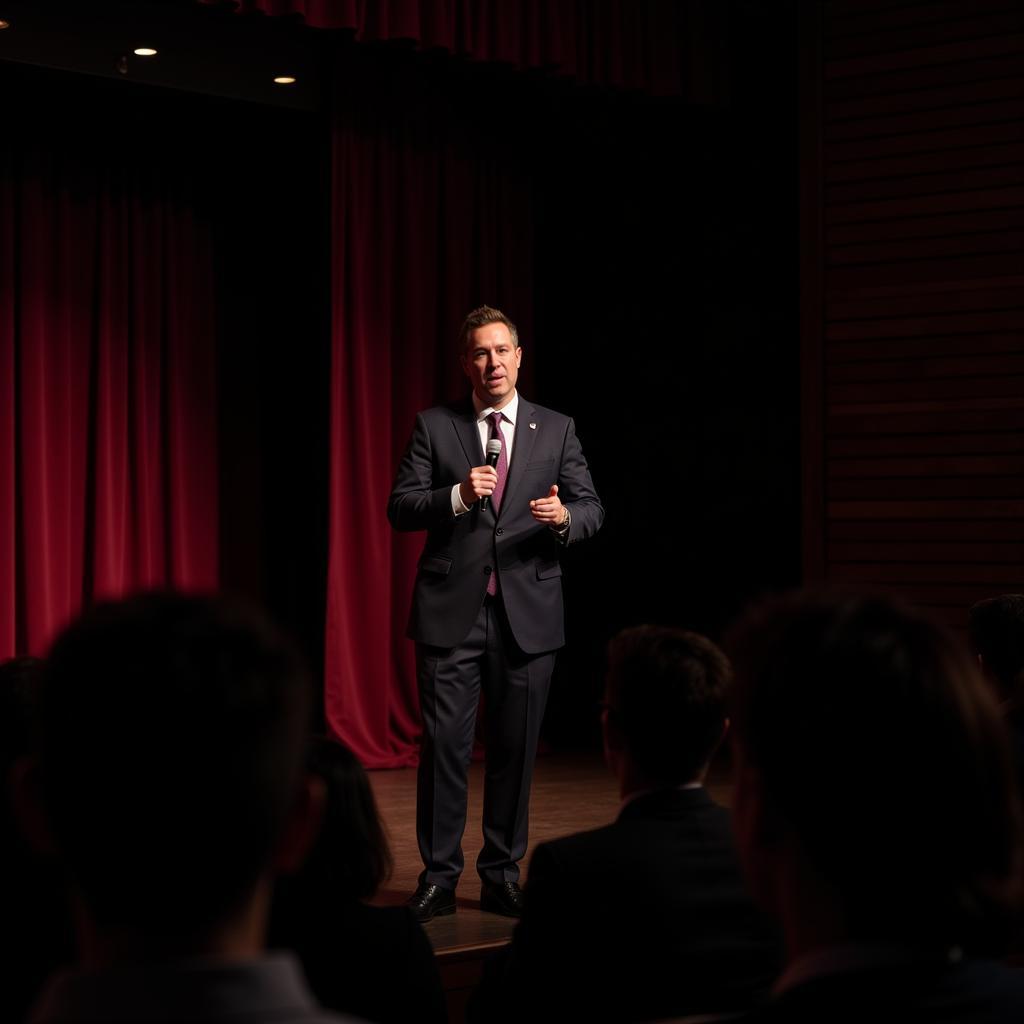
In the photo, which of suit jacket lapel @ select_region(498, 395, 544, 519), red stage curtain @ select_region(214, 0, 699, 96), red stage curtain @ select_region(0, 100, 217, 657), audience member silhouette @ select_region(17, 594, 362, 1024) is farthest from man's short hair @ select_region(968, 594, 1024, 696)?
red stage curtain @ select_region(0, 100, 217, 657)

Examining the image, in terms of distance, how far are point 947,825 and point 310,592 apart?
218 inches

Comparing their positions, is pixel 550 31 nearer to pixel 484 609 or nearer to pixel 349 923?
pixel 484 609

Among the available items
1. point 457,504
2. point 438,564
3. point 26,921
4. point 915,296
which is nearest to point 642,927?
point 26,921

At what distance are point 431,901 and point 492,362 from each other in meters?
1.28

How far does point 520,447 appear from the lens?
3621 millimetres

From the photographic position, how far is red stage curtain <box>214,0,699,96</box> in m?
4.99

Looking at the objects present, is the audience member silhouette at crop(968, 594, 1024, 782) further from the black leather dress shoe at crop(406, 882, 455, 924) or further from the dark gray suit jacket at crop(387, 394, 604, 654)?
the black leather dress shoe at crop(406, 882, 455, 924)

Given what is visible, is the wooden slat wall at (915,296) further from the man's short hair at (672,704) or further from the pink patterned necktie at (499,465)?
the man's short hair at (672,704)

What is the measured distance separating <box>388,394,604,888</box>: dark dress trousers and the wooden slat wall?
195cm

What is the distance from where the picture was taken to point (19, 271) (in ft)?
19.2

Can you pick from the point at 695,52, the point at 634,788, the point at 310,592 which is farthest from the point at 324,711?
the point at 634,788

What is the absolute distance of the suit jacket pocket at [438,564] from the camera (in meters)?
3.51

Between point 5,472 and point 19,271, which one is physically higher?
point 19,271

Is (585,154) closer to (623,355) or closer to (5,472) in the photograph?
(623,355)
